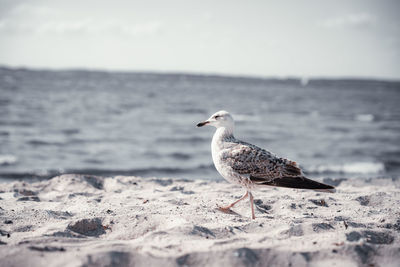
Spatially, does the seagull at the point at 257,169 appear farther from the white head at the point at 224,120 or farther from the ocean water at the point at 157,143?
the ocean water at the point at 157,143

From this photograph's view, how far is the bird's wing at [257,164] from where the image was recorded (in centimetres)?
445

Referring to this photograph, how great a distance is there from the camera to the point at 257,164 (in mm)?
4453

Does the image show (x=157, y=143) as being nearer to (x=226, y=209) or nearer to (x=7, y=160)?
(x=7, y=160)

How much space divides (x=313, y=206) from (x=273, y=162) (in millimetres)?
1104

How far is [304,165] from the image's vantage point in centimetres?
1055

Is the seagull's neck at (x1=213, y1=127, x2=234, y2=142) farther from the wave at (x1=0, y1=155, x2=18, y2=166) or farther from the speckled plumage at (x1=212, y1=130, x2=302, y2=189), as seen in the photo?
the wave at (x1=0, y1=155, x2=18, y2=166)

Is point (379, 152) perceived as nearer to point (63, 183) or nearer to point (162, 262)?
point (63, 183)

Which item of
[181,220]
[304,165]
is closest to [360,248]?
[181,220]

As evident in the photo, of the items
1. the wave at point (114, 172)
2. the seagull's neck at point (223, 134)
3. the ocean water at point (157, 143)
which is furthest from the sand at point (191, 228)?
the ocean water at point (157, 143)

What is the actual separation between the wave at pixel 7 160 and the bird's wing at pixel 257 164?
7.15m

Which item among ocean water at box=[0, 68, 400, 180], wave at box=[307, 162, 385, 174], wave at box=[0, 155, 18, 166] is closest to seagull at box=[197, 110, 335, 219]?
ocean water at box=[0, 68, 400, 180]

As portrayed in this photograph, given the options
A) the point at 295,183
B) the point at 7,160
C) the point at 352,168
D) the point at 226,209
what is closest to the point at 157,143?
the point at 7,160

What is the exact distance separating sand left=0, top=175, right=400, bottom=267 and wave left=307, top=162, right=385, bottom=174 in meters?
4.20

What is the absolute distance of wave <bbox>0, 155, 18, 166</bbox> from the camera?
9384mm
